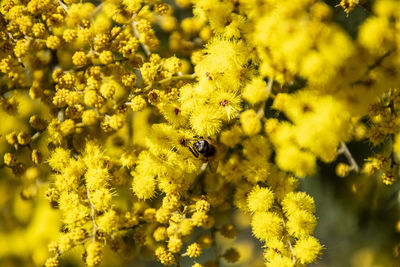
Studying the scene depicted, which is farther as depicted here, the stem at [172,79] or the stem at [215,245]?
the stem at [215,245]

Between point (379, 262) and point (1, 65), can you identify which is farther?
point (379, 262)

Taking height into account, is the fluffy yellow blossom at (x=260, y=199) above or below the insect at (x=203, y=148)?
below

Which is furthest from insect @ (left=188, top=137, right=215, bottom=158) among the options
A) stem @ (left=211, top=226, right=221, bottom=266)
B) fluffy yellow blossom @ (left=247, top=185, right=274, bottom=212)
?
stem @ (left=211, top=226, right=221, bottom=266)

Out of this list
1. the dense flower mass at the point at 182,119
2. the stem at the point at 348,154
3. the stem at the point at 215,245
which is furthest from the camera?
the stem at the point at 215,245

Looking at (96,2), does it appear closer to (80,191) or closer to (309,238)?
(80,191)

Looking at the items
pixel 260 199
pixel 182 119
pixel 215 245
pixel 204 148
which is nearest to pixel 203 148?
pixel 204 148

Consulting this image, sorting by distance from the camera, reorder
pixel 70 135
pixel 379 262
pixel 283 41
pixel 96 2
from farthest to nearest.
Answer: pixel 379 262 → pixel 96 2 → pixel 70 135 → pixel 283 41

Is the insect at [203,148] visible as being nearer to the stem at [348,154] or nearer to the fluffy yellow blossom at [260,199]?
the fluffy yellow blossom at [260,199]

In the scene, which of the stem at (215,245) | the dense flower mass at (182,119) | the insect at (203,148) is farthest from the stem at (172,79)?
the stem at (215,245)

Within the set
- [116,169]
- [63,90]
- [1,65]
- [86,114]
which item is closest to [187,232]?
[116,169]
